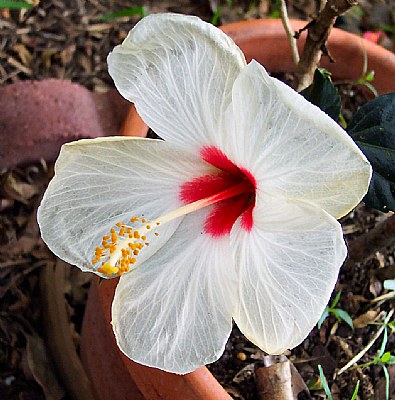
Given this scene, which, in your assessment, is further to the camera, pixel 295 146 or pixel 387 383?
pixel 387 383

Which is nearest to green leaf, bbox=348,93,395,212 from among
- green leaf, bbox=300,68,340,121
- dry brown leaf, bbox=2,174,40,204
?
green leaf, bbox=300,68,340,121

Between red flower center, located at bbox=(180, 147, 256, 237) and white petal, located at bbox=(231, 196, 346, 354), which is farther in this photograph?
red flower center, located at bbox=(180, 147, 256, 237)

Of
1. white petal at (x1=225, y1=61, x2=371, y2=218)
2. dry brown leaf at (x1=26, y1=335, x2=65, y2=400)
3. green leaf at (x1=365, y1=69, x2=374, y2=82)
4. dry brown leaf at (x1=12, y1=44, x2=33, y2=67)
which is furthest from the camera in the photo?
dry brown leaf at (x1=12, y1=44, x2=33, y2=67)

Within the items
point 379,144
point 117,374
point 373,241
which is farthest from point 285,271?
point 117,374

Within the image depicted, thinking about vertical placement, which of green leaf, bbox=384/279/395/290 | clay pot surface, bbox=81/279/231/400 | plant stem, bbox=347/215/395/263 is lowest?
clay pot surface, bbox=81/279/231/400

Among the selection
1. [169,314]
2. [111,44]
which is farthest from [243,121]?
[111,44]

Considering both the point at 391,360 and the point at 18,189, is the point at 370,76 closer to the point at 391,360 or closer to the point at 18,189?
the point at 391,360

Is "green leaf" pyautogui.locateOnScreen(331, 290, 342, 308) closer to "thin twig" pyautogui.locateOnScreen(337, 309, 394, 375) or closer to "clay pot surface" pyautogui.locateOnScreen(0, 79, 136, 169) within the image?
"thin twig" pyautogui.locateOnScreen(337, 309, 394, 375)
